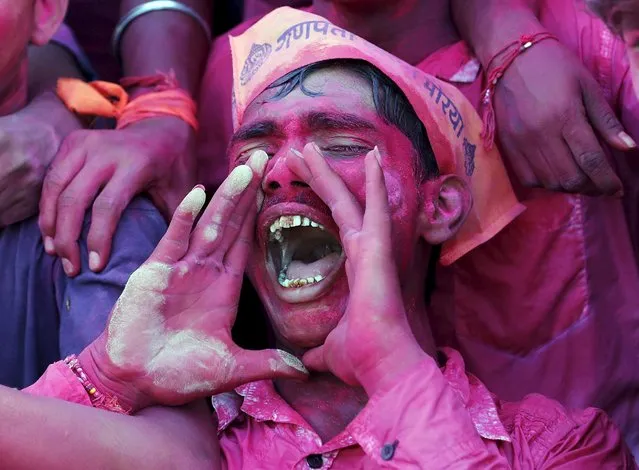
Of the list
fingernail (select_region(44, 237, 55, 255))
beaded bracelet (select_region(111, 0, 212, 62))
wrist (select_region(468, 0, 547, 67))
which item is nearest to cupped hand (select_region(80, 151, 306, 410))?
fingernail (select_region(44, 237, 55, 255))

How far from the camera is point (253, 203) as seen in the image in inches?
82.5

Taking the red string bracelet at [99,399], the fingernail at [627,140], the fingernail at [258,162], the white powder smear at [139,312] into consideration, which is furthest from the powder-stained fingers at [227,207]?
the fingernail at [627,140]

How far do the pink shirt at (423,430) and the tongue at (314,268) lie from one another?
0.75 ft

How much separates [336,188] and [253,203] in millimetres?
203

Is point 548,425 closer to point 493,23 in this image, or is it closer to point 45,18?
point 493,23

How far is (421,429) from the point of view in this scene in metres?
1.77

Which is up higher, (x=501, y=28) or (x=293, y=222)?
(x=501, y=28)

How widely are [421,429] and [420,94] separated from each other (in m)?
0.74

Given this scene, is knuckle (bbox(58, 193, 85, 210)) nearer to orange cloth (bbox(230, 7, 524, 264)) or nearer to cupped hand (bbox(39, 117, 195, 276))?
cupped hand (bbox(39, 117, 195, 276))

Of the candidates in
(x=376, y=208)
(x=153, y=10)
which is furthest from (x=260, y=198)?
(x=153, y=10)

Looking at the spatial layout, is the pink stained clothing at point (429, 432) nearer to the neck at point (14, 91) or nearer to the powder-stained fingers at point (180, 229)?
the powder-stained fingers at point (180, 229)

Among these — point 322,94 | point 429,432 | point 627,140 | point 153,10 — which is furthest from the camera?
point 153,10

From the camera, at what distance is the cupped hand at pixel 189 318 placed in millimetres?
1942

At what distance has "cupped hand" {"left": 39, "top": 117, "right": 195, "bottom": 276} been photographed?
221 centimetres
